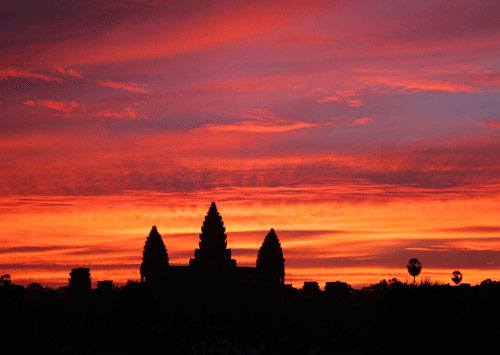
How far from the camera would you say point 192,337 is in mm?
99188

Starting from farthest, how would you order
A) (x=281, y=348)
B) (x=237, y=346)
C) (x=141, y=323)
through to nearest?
(x=281, y=348), (x=141, y=323), (x=237, y=346)

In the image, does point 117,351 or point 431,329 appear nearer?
point 431,329

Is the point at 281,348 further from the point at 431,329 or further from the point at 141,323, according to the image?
the point at 431,329

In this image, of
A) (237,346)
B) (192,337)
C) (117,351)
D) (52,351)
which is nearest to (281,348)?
(117,351)

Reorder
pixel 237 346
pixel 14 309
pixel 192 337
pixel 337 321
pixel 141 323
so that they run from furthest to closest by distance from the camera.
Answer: pixel 337 321 < pixel 141 323 < pixel 192 337 < pixel 237 346 < pixel 14 309

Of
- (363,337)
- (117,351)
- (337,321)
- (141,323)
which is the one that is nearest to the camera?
(141,323)

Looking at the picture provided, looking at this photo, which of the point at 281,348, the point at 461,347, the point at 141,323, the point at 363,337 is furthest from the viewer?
the point at 363,337

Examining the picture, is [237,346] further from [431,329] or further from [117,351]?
[117,351]

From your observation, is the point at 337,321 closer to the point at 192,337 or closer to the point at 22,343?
the point at 192,337

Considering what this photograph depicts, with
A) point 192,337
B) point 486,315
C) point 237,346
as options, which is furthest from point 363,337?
point 486,315

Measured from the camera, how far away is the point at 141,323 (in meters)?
115

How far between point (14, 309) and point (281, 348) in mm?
68960

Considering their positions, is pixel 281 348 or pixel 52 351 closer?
pixel 52 351

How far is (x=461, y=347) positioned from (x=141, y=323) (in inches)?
2173
